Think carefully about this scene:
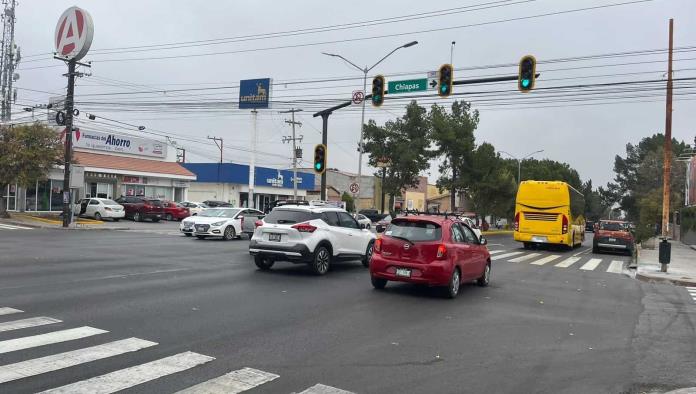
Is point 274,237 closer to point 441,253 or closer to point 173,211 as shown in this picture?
point 441,253

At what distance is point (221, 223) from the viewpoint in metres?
24.6

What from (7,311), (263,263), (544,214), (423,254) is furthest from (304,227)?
(544,214)

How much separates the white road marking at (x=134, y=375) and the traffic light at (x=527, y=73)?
1510 cm

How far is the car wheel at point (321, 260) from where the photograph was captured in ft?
44.3

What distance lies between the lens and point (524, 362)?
262 inches

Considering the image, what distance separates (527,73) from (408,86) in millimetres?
4743

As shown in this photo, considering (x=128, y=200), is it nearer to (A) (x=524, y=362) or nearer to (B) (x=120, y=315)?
(B) (x=120, y=315)

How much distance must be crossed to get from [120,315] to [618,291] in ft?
36.9

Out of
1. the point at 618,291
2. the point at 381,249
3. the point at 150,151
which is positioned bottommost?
the point at 618,291

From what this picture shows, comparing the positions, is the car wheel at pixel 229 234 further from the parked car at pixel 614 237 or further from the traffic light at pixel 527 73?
the parked car at pixel 614 237

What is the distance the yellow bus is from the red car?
1636 cm

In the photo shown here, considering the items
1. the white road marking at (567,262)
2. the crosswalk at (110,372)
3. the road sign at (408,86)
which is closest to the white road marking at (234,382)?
the crosswalk at (110,372)

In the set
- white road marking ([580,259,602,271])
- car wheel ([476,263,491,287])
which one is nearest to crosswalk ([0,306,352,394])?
car wheel ([476,263,491,287])

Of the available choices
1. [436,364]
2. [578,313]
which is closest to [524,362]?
[436,364]
